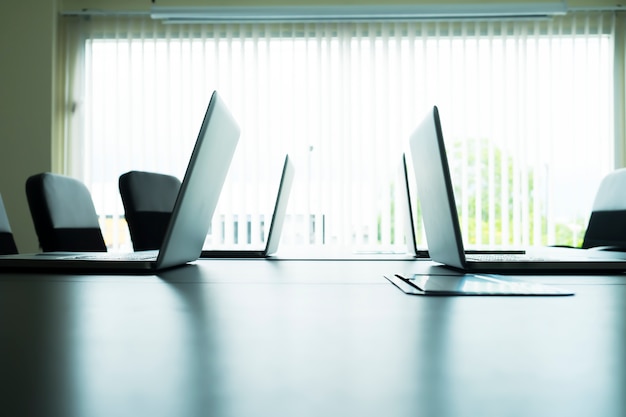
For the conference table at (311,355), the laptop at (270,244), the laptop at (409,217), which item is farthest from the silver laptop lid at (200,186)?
the laptop at (409,217)

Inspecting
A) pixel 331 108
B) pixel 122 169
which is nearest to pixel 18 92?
pixel 122 169

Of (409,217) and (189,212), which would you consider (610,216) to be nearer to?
(409,217)

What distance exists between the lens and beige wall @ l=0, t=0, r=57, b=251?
4035 millimetres

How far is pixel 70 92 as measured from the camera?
14.2 ft

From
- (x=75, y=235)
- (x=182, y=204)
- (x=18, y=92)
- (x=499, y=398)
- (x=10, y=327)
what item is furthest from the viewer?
(x=18, y=92)

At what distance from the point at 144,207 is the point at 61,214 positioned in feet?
1.81

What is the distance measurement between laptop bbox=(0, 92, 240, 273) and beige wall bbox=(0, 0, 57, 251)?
11.0 ft

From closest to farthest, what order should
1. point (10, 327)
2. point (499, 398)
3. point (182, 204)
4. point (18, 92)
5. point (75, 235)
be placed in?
point (499, 398), point (10, 327), point (182, 204), point (75, 235), point (18, 92)

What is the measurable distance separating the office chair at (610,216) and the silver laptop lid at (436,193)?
→ 163cm

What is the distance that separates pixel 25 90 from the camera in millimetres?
4082

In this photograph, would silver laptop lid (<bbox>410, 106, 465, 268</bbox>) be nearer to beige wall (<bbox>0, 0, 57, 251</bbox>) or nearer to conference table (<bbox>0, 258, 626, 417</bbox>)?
conference table (<bbox>0, 258, 626, 417</bbox>)

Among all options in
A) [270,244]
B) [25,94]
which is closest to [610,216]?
[270,244]

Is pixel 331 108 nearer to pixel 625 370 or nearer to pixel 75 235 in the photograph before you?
pixel 75 235

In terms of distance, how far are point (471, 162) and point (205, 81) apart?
2.11 metres
